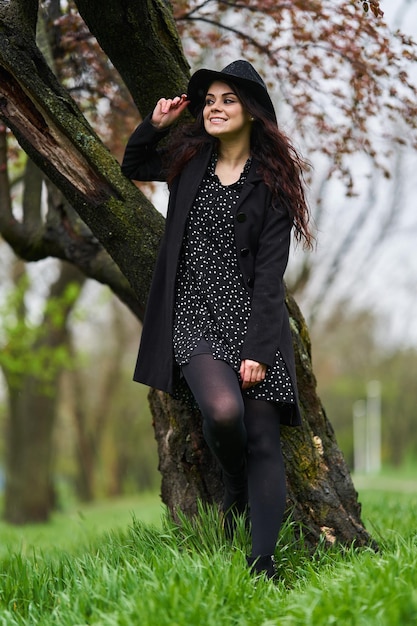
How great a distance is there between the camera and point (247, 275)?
351cm

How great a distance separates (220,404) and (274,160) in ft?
3.83

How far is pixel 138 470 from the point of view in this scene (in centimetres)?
2812

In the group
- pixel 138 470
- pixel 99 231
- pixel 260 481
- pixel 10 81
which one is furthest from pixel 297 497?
pixel 138 470

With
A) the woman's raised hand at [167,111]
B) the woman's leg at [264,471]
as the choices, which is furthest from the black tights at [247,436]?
the woman's raised hand at [167,111]

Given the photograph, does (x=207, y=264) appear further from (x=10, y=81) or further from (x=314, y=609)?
(x=314, y=609)

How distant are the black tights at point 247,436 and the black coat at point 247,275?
0.16 m

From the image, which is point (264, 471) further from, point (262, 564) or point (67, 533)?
point (67, 533)

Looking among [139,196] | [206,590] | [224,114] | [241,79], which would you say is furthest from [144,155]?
[206,590]

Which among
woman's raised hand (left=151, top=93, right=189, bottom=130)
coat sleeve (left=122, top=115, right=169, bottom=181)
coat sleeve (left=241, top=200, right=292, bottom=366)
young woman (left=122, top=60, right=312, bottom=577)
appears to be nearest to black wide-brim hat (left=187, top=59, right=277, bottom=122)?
young woman (left=122, top=60, right=312, bottom=577)

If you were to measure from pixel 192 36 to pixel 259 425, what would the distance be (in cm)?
438

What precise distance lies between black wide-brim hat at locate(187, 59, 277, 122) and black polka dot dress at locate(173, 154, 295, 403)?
30 cm

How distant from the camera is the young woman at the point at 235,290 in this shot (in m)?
3.36

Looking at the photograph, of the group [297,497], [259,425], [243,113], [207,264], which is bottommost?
[297,497]

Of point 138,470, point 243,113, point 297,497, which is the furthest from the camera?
point 138,470
